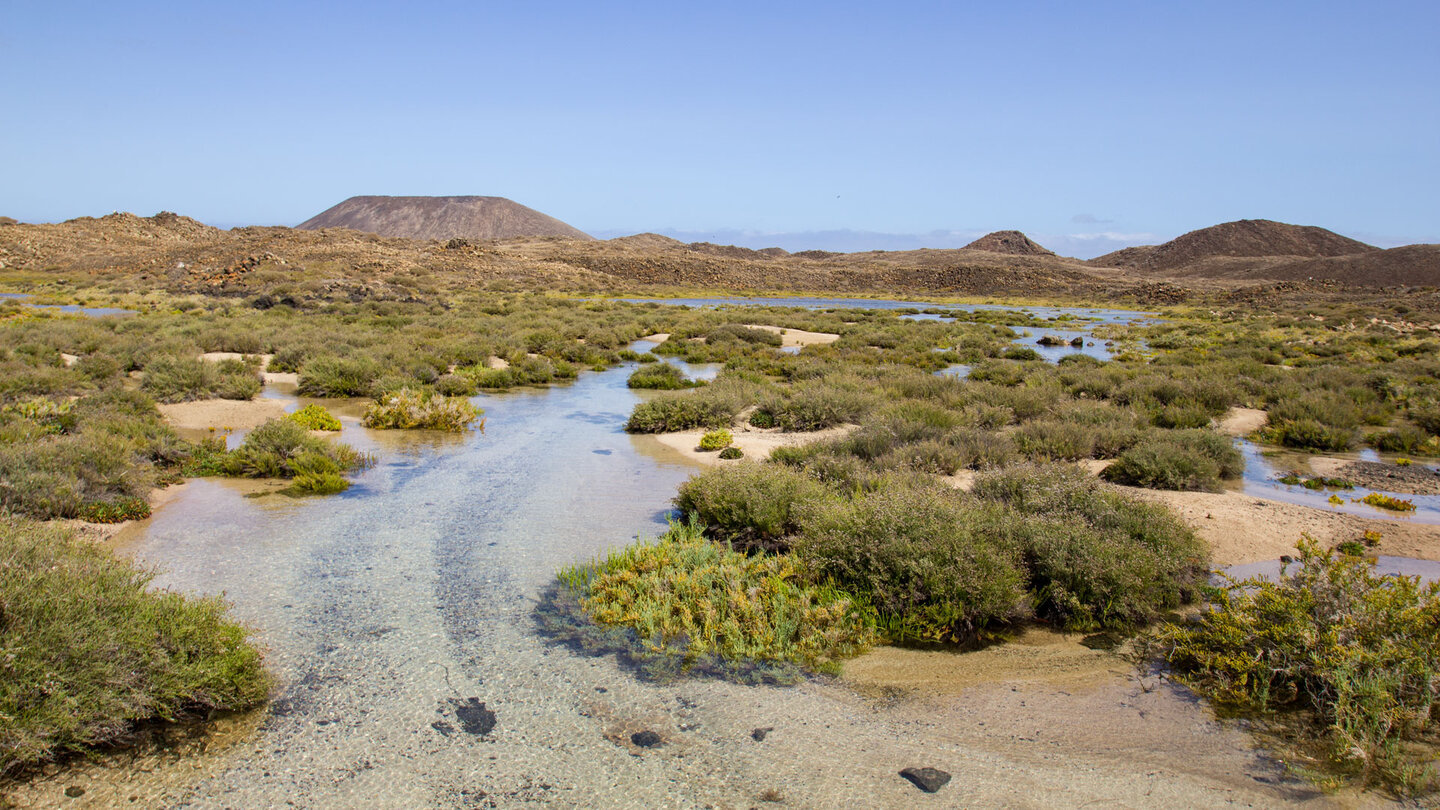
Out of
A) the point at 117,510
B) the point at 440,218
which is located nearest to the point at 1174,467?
the point at 117,510

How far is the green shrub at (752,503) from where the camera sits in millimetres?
7695

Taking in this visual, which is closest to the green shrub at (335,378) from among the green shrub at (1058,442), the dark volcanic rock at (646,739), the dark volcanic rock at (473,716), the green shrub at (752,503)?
the green shrub at (752,503)

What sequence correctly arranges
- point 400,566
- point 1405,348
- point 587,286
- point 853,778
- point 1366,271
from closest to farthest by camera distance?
1. point 853,778
2. point 400,566
3. point 1405,348
4. point 587,286
5. point 1366,271

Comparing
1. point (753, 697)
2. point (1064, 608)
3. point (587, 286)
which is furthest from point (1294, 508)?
point (587, 286)

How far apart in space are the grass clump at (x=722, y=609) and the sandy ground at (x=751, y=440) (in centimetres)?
474

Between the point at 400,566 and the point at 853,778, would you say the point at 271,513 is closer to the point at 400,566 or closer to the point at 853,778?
the point at 400,566

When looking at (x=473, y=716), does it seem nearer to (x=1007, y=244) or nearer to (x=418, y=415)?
(x=418, y=415)

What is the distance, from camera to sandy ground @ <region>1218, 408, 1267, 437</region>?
14.5 m

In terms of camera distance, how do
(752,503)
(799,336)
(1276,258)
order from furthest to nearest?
(1276,258)
(799,336)
(752,503)

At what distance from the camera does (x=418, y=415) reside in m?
13.6

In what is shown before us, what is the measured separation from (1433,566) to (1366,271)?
80.2 m

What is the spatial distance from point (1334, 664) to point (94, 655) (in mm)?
7253

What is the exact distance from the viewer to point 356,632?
225 inches

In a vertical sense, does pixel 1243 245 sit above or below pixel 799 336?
above
